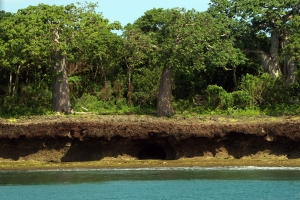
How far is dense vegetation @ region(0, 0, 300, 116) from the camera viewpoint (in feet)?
129

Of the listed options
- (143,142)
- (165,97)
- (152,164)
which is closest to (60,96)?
(165,97)

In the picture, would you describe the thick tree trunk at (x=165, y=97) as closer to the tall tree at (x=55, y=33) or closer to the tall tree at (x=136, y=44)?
the tall tree at (x=136, y=44)

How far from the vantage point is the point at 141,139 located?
111 feet

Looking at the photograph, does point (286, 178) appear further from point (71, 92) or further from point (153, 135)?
point (71, 92)

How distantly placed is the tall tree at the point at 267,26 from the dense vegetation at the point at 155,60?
0.21 feet

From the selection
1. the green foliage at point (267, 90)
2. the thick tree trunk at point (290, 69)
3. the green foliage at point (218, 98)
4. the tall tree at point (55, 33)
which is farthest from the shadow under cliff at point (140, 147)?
the thick tree trunk at point (290, 69)

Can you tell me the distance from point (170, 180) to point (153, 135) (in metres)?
4.86

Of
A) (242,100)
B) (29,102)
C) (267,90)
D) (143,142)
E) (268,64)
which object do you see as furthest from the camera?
(268,64)

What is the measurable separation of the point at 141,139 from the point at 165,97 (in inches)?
297

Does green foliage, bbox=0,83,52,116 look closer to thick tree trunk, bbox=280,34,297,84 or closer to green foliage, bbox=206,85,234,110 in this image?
green foliage, bbox=206,85,234,110

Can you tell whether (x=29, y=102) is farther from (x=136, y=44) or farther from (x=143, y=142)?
(x=143, y=142)

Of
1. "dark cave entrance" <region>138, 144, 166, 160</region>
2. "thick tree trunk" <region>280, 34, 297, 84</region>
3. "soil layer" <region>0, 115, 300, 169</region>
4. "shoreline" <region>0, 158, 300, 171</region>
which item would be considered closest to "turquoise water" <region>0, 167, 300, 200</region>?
"shoreline" <region>0, 158, 300, 171</region>

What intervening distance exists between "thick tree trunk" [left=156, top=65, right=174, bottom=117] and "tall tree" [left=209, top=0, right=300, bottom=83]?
5.92 meters

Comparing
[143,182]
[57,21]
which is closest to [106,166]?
[143,182]
